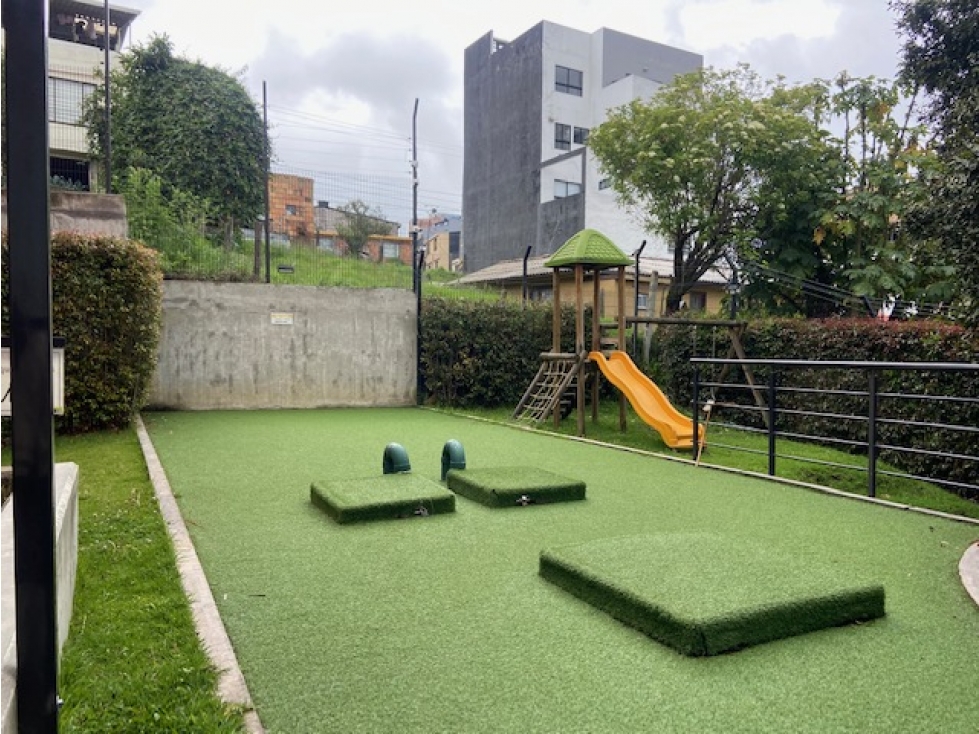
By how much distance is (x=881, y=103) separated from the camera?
12148mm

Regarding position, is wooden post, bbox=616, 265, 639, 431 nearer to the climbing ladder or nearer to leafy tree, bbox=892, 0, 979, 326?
the climbing ladder

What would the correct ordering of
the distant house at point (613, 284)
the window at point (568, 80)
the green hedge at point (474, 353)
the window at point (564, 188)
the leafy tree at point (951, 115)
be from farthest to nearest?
the window at point (568, 80)
the window at point (564, 188)
the distant house at point (613, 284)
the green hedge at point (474, 353)
the leafy tree at point (951, 115)

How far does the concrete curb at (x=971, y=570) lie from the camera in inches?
108

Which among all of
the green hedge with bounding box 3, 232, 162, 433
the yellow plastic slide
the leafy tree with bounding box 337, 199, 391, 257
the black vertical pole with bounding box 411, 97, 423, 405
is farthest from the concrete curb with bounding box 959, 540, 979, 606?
the leafy tree with bounding box 337, 199, 391, 257

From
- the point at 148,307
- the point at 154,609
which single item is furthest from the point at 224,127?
the point at 154,609

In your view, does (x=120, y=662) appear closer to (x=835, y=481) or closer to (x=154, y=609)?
(x=154, y=609)

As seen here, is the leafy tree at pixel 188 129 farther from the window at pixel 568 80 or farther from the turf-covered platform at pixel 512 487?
the window at pixel 568 80

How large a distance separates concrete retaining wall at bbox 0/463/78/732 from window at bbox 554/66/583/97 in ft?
77.8

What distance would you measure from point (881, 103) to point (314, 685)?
535 inches

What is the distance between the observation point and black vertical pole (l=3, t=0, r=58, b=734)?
1.29 m

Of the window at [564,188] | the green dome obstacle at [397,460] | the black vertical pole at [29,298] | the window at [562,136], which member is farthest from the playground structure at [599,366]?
the window at [562,136]

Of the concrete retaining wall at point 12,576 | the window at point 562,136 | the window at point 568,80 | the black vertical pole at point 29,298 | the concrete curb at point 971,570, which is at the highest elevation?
the window at point 568,80

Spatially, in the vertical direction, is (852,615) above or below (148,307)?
below

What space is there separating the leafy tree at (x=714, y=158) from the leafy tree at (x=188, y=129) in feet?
24.2
